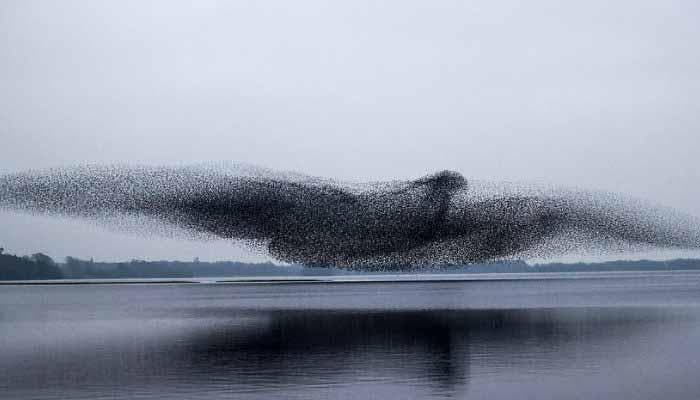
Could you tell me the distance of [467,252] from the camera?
248 ft

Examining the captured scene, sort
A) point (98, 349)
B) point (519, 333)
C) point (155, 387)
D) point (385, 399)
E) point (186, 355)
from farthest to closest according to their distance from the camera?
point (519, 333) < point (98, 349) < point (186, 355) < point (155, 387) < point (385, 399)

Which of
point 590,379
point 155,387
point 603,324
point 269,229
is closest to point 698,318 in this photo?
point 603,324

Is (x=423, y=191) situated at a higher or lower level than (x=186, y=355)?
higher

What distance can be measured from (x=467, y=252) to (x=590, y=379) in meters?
57.7

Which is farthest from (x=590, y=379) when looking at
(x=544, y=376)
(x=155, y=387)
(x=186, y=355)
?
(x=186, y=355)

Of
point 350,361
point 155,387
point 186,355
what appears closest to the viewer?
point 155,387

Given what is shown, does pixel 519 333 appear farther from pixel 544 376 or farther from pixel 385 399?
pixel 385 399

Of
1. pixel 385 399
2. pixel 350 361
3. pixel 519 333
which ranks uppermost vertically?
pixel 519 333

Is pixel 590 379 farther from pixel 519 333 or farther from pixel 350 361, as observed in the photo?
pixel 519 333

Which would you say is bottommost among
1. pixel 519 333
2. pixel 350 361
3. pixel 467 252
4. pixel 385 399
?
pixel 385 399

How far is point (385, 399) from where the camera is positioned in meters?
15.9

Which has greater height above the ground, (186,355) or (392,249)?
(392,249)

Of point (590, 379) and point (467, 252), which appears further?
point (467, 252)

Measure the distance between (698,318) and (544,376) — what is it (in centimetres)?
1756
